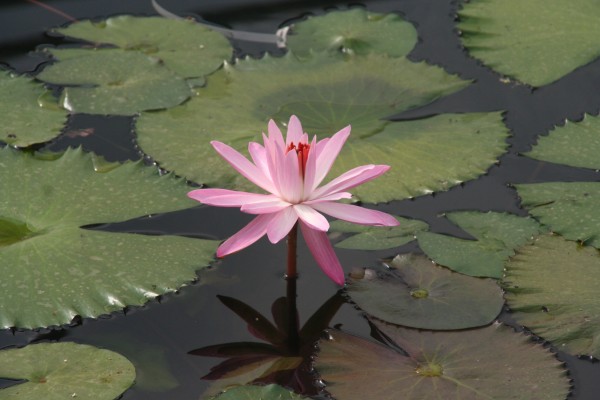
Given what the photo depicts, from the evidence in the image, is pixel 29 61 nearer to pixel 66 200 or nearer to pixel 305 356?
pixel 66 200

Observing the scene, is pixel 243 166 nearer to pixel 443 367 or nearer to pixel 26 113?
pixel 443 367

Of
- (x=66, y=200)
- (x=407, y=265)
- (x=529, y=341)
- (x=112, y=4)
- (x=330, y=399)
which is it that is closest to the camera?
(x=330, y=399)

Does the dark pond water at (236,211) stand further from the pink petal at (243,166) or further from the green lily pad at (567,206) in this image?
the pink petal at (243,166)

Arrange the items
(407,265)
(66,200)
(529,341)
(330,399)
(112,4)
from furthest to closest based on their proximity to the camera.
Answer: (112,4), (66,200), (407,265), (529,341), (330,399)

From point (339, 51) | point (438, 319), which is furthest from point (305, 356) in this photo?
point (339, 51)

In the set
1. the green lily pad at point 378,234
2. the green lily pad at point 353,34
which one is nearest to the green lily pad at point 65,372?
the green lily pad at point 378,234

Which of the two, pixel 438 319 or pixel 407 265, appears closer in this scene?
pixel 438 319

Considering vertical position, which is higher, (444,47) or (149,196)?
(444,47)
